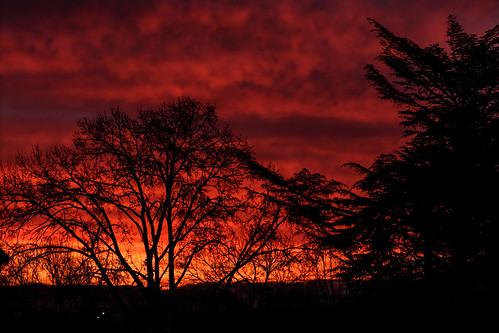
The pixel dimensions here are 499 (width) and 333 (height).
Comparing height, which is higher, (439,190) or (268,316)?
(439,190)

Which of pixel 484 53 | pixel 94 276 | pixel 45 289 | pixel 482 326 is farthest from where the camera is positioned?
pixel 45 289

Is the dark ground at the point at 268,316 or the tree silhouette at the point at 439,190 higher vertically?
the tree silhouette at the point at 439,190

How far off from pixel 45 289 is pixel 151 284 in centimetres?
2286

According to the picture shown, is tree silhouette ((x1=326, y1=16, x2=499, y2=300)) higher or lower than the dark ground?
higher

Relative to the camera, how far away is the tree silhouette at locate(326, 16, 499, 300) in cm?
1492

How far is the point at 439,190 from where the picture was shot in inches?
605

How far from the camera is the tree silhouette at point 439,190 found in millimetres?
14922

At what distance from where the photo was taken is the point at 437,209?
1648cm

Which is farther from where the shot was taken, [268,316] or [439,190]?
[268,316]

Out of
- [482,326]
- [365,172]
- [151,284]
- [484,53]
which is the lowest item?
[482,326]

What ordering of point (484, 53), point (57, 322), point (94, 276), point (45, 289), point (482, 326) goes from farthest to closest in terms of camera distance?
point (45, 289) < point (57, 322) < point (94, 276) < point (484, 53) < point (482, 326)

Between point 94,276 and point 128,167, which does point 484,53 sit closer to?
point 128,167

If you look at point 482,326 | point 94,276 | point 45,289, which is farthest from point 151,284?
point 45,289

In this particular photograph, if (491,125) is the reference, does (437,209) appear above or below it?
below
